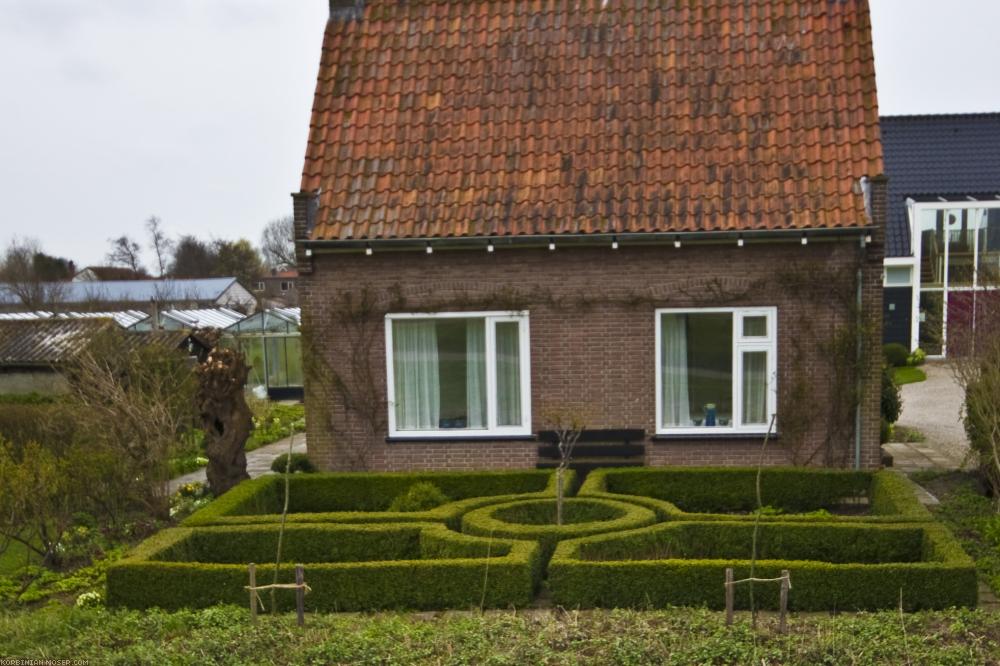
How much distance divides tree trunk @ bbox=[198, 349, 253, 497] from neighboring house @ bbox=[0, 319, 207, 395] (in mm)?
10366

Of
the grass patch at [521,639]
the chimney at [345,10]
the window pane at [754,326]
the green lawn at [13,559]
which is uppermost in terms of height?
the chimney at [345,10]

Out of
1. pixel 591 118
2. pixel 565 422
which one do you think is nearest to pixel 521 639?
pixel 565 422

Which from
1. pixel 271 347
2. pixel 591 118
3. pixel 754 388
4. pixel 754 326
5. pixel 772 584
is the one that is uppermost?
pixel 591 118

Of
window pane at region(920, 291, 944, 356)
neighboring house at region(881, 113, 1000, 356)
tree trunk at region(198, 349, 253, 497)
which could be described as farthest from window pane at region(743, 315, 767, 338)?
window pane at region(920, 291, 944, 356)

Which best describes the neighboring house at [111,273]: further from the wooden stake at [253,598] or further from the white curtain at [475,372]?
the wooden stake at [253,598]

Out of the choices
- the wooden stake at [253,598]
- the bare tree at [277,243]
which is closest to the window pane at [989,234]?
the wooden stake at [253,598]

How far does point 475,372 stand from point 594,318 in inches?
75.0

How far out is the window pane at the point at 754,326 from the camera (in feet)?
39.1

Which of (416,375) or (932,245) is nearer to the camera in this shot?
(416,375)

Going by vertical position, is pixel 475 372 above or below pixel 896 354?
above

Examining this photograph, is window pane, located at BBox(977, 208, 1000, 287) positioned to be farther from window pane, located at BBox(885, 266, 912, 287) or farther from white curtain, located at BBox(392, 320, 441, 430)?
white curtain, located at BBox(392, 320, 441, 430)

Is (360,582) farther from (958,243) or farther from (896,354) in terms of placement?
(958,243)

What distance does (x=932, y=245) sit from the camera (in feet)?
98.6

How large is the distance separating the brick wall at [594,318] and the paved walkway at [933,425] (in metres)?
3.21
